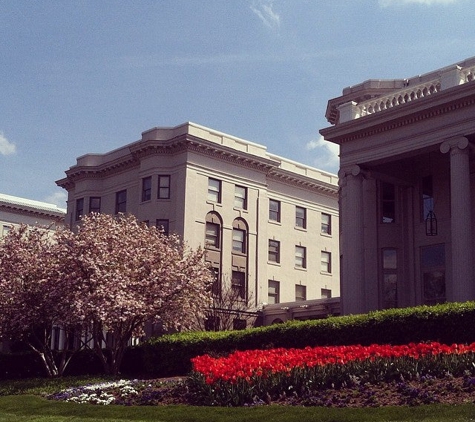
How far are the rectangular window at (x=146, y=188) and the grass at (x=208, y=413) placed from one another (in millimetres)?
32701

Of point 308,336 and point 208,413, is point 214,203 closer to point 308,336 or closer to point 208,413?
point 308,336

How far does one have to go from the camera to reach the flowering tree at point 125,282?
31.2 metres

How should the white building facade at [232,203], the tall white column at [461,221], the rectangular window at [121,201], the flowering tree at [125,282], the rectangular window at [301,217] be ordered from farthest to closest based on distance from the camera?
the rectangular window at [301,217] → the rectangular window at [121,201] → the white building facade at [232,203] → the flowering tree at [125,282] → the tall white column at [461,221]

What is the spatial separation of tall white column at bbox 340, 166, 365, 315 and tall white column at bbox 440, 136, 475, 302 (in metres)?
4.62

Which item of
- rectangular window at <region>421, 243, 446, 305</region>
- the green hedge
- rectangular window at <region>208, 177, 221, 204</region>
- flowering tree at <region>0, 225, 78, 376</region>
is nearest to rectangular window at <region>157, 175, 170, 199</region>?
rectangular window at <region>208, 177, 221, 204</region>

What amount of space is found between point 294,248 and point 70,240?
31.7m

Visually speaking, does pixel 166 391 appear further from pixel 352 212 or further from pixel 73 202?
pixel 73 202

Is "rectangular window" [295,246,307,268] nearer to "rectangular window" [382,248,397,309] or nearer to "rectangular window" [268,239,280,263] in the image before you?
"rectangular window" [268,239,280,263]

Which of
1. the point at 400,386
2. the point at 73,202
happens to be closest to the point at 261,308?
the point at 73,202

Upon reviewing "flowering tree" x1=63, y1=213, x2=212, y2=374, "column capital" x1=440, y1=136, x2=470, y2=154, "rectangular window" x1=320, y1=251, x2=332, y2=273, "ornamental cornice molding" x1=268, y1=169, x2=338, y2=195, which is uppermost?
"ornamental cornice molding" x1=268, y1=169, x2=338, y2=195

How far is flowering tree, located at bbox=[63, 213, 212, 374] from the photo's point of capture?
103ft

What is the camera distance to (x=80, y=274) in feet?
105

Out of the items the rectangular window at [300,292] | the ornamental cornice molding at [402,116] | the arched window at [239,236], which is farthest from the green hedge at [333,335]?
the rectangular window at [300,292]

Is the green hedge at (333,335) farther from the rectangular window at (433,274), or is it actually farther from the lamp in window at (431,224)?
the rectangular window at (433,274)
